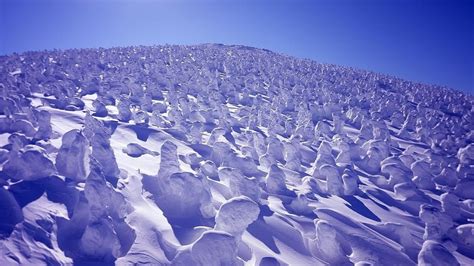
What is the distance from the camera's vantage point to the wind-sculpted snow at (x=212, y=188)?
316 cm

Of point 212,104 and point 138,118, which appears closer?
point 138,118

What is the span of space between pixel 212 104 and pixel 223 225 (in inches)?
240

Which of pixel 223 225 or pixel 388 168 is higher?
pixel 388 168

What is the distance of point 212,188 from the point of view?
4.67 m

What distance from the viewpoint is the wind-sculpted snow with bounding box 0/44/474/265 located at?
10.4 feet

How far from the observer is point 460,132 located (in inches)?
391

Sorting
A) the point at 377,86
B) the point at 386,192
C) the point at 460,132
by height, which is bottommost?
the point at 386,192

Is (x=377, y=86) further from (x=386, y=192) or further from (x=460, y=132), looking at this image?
(x=386, y=192)

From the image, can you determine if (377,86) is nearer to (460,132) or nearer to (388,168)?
(460,132)

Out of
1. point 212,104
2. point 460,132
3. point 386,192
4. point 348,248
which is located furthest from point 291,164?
point 460,132

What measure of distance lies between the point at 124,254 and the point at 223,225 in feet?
3.11

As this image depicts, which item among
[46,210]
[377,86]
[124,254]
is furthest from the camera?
[377,86]

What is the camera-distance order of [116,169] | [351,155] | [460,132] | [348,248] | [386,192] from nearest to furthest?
1. [348,248]
2. [116,169]
3. [386,192]
4. [351,155]
5. [460,132]

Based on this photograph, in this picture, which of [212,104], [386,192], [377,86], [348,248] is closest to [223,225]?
[348,248]
